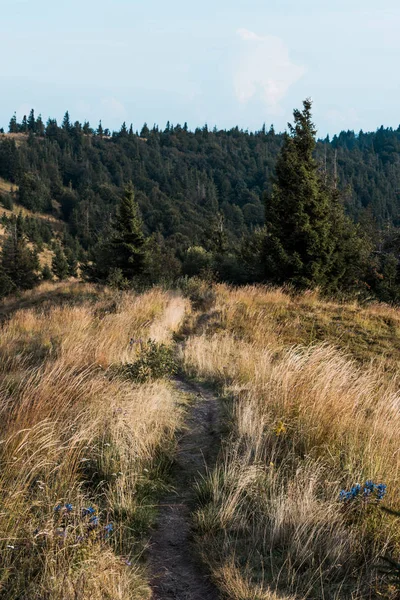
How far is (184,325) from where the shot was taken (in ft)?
34.9

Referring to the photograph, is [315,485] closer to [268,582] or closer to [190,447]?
[268,582]

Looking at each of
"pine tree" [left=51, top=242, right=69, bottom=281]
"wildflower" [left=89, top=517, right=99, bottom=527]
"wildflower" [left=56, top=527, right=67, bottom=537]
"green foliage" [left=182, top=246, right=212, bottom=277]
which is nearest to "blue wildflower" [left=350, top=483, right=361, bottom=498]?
"wildflower" [left=89, top=517, right=99, bottom=527]

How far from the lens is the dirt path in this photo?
2.38 metres

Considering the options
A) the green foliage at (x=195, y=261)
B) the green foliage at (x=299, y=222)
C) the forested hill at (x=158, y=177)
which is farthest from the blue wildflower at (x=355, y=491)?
the forested hill at (x=158, y=177)

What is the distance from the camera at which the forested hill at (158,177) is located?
115 m

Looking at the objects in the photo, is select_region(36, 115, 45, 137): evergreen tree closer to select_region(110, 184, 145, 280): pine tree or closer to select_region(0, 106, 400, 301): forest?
select_region(0, 106, 400, 301): forest

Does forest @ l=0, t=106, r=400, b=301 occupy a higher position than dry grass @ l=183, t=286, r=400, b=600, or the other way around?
forest @ l=0, t=106, r=400, b=301

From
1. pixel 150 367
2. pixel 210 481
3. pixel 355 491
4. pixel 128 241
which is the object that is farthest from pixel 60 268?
pixel 355 491

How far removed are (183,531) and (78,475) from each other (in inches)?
31.6

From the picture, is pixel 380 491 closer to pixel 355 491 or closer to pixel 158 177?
pixel 355 491

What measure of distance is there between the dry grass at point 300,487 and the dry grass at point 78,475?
1.65ft

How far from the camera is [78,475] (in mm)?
2986

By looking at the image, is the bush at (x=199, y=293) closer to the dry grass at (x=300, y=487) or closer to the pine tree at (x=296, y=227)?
the pine tree at (x=296, y=227)

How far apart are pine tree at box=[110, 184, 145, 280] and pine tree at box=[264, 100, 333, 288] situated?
17.7 m
